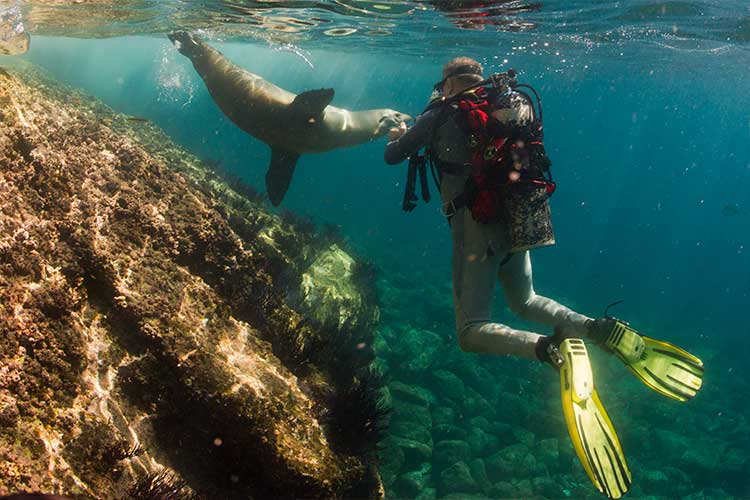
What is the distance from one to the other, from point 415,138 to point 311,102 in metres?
3.82

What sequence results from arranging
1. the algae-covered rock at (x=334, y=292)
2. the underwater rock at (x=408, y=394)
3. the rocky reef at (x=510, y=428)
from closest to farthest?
the rocky reef at (x=510, y=428) → the algae-covered rock at (x=334, y=292) → the underwater rock at (x=408, y=394)

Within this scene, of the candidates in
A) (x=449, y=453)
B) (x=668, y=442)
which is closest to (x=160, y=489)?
(x=449, y=453)

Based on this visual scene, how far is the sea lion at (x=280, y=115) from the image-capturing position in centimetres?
841

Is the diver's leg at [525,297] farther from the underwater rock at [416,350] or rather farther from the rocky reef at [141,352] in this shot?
the underwater rock at [416,350]

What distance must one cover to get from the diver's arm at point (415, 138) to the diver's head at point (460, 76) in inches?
21.6

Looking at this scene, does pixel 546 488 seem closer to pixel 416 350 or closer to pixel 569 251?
pixel 416 350

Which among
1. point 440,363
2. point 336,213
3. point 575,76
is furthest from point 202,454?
point 575,76

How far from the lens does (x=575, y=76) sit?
3634cm

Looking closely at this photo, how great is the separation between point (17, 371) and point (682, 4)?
Result: 1756 centimetres

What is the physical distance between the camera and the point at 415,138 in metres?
4.96

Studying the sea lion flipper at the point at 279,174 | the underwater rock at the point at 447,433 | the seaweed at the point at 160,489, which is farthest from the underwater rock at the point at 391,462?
the sea lion flipper at the point at 279,174

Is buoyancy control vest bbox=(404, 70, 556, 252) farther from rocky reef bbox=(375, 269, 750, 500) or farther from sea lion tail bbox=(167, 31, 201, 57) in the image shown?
sea lion tail bbox=(167, 31, 201, 57)

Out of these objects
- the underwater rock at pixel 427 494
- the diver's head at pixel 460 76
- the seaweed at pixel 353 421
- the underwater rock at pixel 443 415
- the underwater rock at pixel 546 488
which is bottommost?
the underwater rock at pixel 546 488

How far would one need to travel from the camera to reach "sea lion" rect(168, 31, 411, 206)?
841 cm
